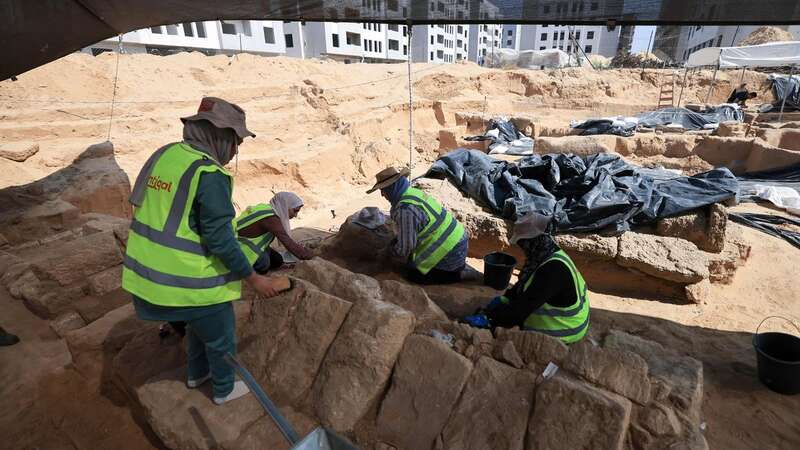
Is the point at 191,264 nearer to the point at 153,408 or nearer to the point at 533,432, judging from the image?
the point at 153,408

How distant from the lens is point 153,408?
2.26m

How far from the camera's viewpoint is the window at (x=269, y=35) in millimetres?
31703

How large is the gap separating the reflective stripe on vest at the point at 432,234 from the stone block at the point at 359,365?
5.17 ft

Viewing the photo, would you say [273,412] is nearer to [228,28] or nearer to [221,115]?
[221,115]

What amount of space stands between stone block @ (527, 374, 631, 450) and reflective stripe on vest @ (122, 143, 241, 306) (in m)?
1.63

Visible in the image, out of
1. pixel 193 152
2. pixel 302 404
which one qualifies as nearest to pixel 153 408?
pixel 302 404

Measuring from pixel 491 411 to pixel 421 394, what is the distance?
357mm

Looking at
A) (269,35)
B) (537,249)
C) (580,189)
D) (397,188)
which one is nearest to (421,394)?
(537,249)

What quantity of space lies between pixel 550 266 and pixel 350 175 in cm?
891

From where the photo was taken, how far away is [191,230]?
73.8 inches

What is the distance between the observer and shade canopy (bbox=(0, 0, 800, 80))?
9.77 ft

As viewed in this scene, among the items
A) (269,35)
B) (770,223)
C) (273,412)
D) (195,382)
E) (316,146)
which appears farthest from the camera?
(269,35)

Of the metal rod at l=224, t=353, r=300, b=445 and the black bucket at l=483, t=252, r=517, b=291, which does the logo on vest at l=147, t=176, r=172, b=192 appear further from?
the black bucket at l=483, t=252, r=517, b=291

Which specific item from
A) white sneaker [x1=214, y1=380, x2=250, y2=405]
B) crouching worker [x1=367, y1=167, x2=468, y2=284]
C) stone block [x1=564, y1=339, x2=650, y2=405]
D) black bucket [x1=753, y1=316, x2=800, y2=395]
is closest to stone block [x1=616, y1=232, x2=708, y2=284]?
black bucket [x1=753, y1=316, x2=800, y2=395]
